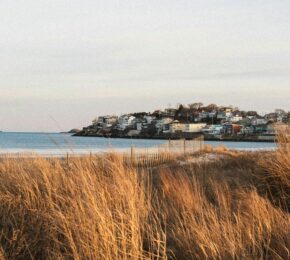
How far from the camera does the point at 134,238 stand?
457 cm

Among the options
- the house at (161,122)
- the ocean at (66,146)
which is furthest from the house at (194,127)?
the ocean at (66,146)

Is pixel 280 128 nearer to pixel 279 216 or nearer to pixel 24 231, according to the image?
pixel 279 216

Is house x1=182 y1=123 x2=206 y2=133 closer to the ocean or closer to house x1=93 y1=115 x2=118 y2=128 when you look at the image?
the ocean

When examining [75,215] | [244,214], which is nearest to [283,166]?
[244,214]

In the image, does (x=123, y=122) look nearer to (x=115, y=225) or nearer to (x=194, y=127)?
(x=194, y=127)

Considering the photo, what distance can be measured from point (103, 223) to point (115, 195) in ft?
4.18

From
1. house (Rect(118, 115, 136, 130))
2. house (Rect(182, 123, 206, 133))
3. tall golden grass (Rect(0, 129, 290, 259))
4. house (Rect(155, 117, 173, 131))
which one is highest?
tall golden grass (Rect(0, 129, 290, 259))

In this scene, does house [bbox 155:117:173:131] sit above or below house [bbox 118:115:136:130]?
below

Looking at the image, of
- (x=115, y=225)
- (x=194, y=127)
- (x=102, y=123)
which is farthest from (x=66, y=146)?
(x=194, y=127)

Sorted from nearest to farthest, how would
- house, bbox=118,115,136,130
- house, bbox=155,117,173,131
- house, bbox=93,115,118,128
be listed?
house, bbox=93,115,118,128, house, bbox=118,115,136,130, house, bbox=155,117,173,131

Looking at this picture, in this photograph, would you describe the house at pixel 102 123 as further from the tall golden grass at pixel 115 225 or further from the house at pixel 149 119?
the house at pixel 149 119

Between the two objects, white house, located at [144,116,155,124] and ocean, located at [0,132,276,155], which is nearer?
ocean, located at [0,132,276,155]

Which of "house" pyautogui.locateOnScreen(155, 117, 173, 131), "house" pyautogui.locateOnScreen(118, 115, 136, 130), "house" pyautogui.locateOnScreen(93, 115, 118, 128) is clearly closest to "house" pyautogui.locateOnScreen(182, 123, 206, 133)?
"house" pyautogui.locateOnScreen(155, 117, 173, 131)

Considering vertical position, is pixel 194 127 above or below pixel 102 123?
below
